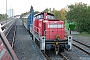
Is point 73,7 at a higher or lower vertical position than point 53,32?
higher

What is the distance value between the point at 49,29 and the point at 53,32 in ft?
1.14

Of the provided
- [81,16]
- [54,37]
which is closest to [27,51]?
[54,37]

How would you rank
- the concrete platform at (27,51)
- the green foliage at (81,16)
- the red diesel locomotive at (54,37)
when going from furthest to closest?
1. the green foliage at (81,16)
2. the red diesel locomotive at (54,37)
3. the concrete platform at (27,51)

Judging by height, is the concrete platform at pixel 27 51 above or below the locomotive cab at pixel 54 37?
below

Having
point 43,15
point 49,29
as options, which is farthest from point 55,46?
point 43,15

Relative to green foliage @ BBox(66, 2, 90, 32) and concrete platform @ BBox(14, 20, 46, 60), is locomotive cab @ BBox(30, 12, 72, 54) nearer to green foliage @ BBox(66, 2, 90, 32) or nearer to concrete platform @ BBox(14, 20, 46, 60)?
concrete platform @ BBox(14, 20, 46, 60)

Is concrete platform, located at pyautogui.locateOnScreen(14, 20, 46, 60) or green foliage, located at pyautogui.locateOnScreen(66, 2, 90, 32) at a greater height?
green foliage, located at pyautogui.locateOnScreen(66, 2, 90, 32)

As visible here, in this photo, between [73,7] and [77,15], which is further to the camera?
[73,7]

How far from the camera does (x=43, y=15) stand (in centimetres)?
1566

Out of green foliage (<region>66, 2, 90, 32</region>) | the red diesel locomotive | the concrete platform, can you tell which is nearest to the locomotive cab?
the red diesel locomotive

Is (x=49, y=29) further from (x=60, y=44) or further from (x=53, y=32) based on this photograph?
(x=60, y=44)

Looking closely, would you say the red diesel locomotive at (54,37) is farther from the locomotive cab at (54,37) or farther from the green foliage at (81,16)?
the green foliage at (81,16)

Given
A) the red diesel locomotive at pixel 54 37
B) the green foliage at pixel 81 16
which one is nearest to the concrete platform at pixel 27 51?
the red diesel locomotive at pixel 54 37

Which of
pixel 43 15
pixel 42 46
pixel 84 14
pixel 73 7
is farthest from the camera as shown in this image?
pixel 73 7
